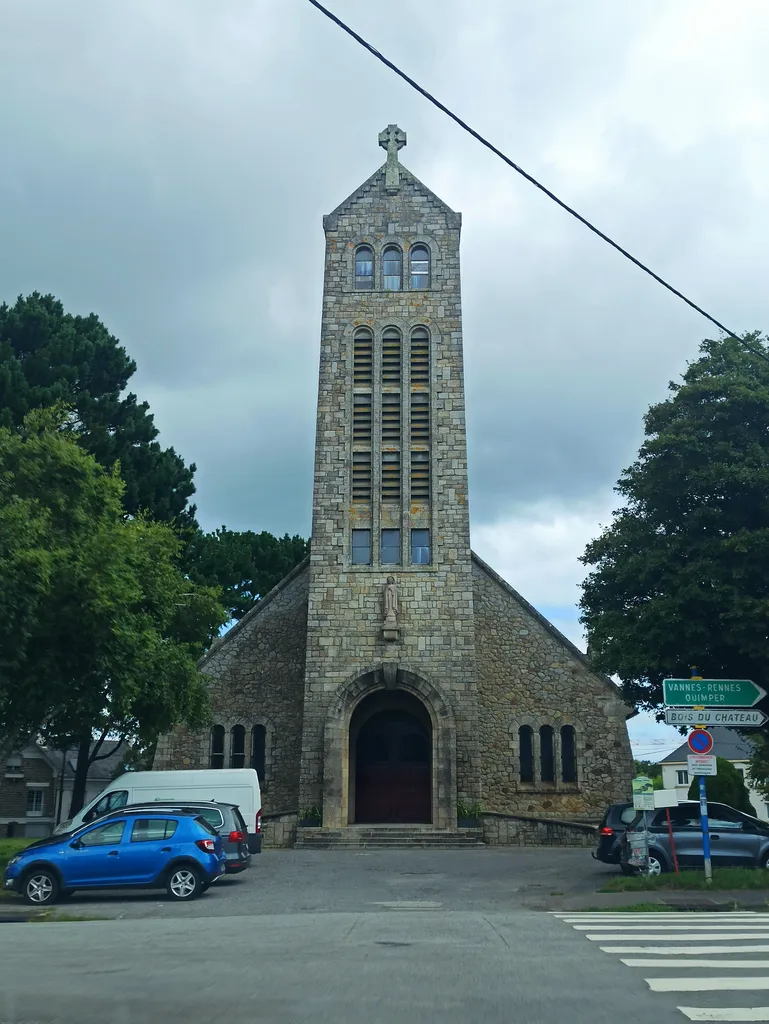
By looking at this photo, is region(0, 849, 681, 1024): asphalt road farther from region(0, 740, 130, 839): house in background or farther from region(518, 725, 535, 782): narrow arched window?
region(0, 740, 130, 839): house in background

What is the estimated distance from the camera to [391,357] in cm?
3228

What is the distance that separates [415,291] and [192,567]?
1194cm

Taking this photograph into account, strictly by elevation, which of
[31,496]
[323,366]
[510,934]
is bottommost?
[510,934]

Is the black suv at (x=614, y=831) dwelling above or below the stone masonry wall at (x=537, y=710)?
below

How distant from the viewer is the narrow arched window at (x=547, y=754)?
102ft

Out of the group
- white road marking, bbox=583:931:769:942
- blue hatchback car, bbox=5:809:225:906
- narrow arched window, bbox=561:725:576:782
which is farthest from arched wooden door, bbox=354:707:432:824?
white road marking, bbox=583:931:769:942

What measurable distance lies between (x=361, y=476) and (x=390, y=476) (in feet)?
3.00

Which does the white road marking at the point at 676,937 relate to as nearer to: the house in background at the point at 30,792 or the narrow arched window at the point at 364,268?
the narrow arched window at the point at 364,268

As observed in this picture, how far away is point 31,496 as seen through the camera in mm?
19750

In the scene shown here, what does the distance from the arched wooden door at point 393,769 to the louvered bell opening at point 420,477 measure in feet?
21.9

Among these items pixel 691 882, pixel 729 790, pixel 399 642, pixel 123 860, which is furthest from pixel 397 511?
pixel 729 790

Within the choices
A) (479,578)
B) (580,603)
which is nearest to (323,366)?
(479,578)

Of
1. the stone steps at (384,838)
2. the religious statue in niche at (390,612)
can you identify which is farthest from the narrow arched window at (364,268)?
the stone steps at (384,838)

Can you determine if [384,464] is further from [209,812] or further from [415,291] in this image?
[209,812]
